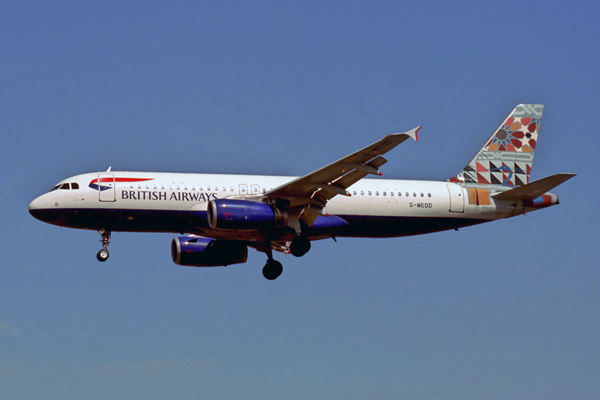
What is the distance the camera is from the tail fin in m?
47.1

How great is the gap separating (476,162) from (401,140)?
44.1 ft

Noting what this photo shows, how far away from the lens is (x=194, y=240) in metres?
45.6

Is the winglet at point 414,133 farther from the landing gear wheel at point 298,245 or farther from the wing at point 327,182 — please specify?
the landing gear wheel at point 298,245

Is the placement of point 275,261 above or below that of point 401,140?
below

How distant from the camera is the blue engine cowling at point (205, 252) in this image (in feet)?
149

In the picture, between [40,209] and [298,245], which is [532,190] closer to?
[298,245]

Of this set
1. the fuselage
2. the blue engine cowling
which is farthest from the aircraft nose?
the blue engine cowling


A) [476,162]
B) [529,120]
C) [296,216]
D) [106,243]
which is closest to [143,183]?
[106,243]

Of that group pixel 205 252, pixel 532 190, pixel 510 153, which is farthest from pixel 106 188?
pixel 510 153

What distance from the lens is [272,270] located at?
4528cm

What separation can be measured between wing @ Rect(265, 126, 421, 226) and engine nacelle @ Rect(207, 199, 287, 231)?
986 millimetres

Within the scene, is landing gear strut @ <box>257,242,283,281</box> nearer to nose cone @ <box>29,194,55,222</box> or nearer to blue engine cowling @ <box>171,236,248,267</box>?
blue engine cowling @ <box>171,236,248,267</box>

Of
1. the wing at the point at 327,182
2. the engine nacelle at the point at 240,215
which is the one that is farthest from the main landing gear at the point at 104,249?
the wing at the point at 327,182

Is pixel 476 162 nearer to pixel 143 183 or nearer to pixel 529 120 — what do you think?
pixel 529 120
